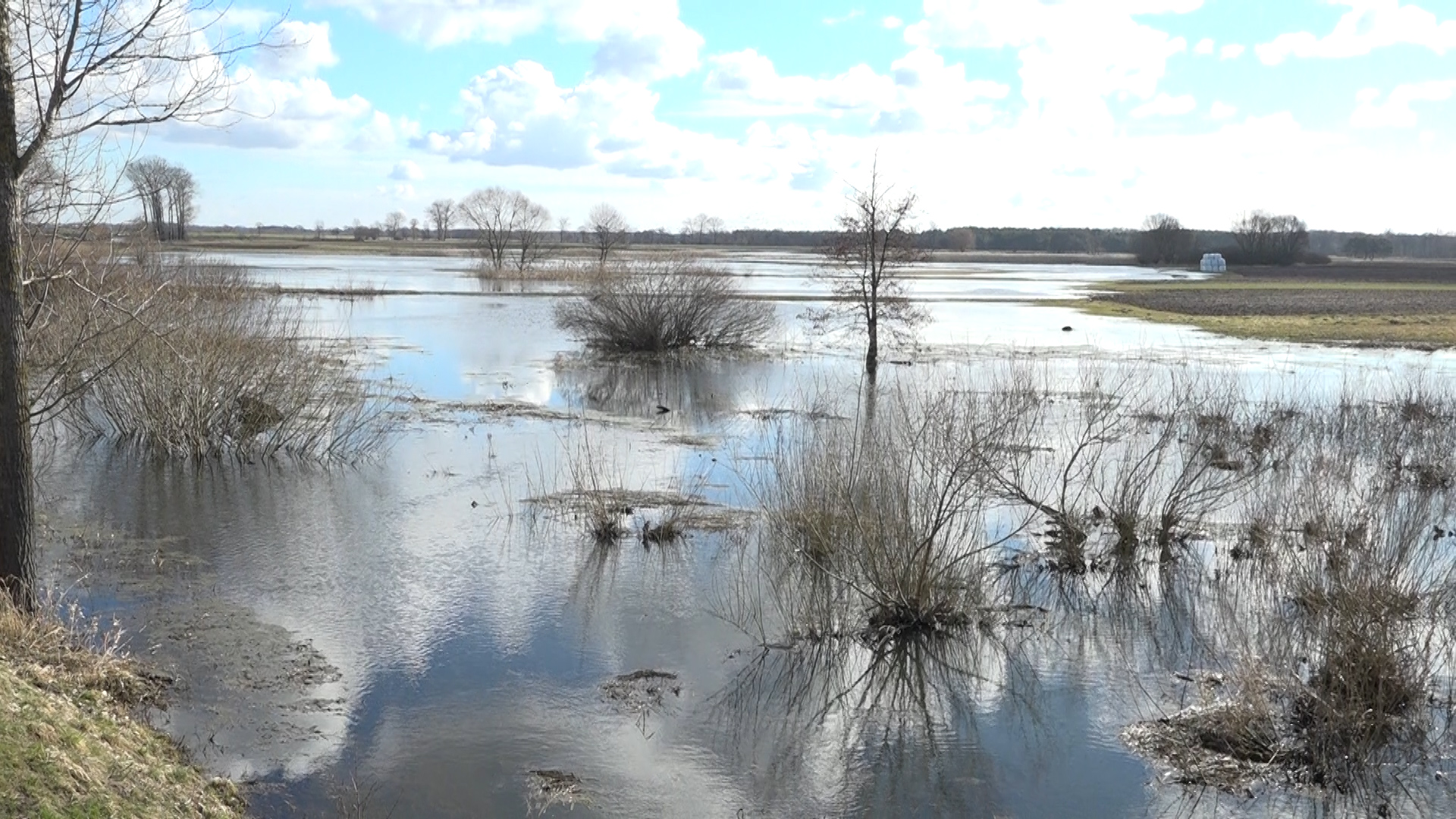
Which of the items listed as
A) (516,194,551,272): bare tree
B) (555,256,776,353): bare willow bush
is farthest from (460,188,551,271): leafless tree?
(555,256,776,353): bare willow bush

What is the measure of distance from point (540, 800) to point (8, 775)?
9.99ft

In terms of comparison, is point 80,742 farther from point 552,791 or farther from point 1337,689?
point 1337,689

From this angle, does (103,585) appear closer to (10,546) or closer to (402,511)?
(10,546)

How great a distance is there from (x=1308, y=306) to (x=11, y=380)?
185ft

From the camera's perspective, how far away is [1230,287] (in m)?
72.7

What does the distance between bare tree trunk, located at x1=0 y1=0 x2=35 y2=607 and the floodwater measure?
4.73 ft

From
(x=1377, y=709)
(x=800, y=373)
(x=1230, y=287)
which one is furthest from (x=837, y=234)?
(x=1230, y=287)

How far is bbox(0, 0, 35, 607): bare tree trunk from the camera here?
26.2 feet

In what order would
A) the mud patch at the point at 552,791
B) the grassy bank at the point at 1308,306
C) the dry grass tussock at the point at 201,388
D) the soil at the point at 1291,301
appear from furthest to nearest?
1. the soil at the point at 1291,301
2. the grassy bank at the point at 1308,306
3. the dry grass tussock at the point at 201,388
4. the mud patch at the point at 552,791

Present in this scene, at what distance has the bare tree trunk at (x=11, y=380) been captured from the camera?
26.2ft

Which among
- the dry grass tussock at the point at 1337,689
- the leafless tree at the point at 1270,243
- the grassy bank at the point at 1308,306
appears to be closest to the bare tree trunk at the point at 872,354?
the grassy bank at the point at 1308,306

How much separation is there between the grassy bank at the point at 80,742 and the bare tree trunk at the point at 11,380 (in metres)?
0.49

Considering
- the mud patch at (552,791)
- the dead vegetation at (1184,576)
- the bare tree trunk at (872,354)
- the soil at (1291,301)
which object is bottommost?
the mud patch at (552,791)

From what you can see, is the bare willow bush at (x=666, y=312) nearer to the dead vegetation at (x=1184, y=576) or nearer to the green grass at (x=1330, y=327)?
the dead vegetation at (x=1184, y=576)
